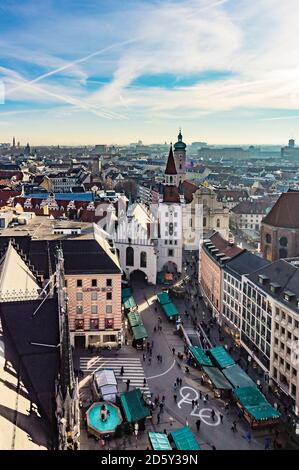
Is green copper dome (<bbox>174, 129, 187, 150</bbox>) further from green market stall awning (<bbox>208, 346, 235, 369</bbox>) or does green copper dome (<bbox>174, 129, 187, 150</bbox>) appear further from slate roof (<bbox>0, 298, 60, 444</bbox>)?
slate roof (<bbox>0, 298, 60, 444</bbox>)

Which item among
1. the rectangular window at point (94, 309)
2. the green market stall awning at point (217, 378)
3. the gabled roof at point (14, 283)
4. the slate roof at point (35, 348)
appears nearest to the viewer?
the slate roof at point (35, 348)

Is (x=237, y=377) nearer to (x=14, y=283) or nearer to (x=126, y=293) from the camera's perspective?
(x=14, y=283)

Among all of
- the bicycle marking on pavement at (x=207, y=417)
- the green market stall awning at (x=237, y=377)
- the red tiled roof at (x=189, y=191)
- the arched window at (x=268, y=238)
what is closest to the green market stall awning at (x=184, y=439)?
the bicycle marking on pavement at (x=207, y=417)

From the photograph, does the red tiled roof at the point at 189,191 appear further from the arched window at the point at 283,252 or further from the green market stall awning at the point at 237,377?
the green market stall awning at the point at 237,377

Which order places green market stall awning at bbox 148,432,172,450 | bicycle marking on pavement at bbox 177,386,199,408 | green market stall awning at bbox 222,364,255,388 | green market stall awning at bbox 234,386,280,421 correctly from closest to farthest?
green market stall awning at bbox 148,432,172,450, green market stall awning at bbox 234,386,280,421, bicycle marking on pavement at bbox 177,386,199,408, green market stall awning at bbox 222,364,255,388

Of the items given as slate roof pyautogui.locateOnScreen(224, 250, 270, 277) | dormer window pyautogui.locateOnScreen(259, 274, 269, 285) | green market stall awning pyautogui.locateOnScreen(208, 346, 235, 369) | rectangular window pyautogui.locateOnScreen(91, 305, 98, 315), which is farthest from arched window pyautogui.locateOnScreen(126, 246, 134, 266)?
dormer window pyautogui.locateOnScreen(259, 274, 269, 285)

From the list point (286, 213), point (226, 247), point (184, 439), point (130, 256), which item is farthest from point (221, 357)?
point (286, 213)

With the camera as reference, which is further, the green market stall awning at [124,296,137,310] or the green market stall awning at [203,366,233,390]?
the green market stall awning at [124,296,137,310]
